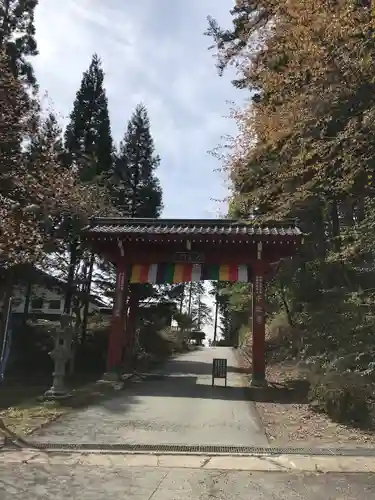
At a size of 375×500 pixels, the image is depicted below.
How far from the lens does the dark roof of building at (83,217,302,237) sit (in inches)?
565

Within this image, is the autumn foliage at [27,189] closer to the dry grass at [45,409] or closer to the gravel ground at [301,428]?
the dry grass at [45,409]

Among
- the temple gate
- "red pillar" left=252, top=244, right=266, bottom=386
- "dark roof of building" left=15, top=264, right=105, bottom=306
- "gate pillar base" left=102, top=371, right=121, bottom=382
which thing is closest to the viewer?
"red pillar" left=252, top=244, right=266, bottom=386

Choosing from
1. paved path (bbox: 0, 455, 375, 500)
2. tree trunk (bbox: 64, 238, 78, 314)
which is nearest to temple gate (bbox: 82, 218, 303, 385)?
tree trunk (bbox: 64, 238, 78, 314)

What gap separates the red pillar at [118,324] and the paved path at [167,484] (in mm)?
8346

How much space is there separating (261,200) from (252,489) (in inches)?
428

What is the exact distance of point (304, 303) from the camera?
1823cm

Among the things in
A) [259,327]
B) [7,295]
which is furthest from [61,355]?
[7,295]

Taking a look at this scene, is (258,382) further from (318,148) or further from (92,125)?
(92,125)

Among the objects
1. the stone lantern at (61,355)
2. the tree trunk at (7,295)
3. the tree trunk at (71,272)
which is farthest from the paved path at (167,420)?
the tree trunk at (71,272)

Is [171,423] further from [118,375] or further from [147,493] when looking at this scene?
[118,375]

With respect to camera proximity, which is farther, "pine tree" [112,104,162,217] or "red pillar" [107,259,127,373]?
"pine tree" [112,104,162,217]

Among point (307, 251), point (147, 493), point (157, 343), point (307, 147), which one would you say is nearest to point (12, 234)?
point (307, 147)

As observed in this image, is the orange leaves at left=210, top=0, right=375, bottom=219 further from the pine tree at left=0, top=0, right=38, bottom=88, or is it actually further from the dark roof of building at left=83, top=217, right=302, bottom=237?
the pine tree at left=0, top=0, right=38, bottom=88

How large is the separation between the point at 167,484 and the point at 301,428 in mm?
4158
